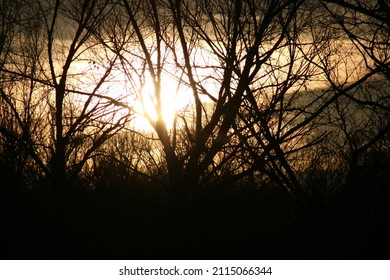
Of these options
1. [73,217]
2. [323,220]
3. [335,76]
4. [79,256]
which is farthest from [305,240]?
[73,217]

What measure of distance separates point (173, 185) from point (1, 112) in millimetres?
11705

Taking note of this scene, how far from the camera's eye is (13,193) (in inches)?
590

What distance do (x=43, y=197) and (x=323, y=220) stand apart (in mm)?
8609

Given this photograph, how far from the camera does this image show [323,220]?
29.2 ft

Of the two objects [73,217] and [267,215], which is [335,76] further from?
[73,217]

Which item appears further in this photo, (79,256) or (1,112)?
(1,112)

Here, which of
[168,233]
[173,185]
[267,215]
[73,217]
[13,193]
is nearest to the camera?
[173,185]

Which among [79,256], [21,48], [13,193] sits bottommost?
[79,256]

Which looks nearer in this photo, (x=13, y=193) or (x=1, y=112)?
(x=13, y=193)

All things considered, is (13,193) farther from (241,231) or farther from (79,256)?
(241,231)

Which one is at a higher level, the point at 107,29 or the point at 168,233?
the point at 107,29

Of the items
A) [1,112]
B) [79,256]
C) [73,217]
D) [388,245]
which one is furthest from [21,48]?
[388,245]

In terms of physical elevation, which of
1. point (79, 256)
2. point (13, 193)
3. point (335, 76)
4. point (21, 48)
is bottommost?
point (79, 256)

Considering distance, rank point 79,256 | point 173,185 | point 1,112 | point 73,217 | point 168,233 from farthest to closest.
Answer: point 1,112
point 73,217
point 79,256
point 168,233
point 173,185
